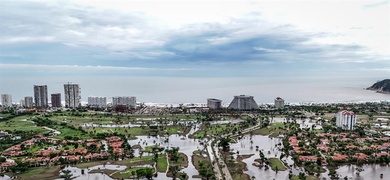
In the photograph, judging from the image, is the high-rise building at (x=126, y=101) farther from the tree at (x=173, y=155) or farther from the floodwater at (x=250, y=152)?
the tree at (x=173, y=155)

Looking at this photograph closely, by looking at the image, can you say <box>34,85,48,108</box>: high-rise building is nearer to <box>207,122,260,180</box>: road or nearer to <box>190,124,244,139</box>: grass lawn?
<box>190,124,244,139</box>: grass lawn

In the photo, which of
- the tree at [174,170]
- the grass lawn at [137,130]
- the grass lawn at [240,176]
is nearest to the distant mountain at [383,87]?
the grass lawn at [137,130]

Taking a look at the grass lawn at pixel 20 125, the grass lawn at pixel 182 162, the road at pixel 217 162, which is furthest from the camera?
the grass lawn at pixel 20 125

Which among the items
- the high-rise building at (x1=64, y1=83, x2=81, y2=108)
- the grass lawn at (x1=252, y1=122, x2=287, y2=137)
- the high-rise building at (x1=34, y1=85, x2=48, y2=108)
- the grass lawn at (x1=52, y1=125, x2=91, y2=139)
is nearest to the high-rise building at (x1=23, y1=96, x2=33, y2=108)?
the high-rise building at (x1=34, y1=85, x2=48, y2=108)

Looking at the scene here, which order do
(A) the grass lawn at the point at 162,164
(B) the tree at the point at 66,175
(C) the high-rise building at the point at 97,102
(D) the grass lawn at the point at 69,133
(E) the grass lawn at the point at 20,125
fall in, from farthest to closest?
(C) the high-rise building at the point at 97,102
(E) the grass lawn at the point at 20,125
(D) the grass lawn at the point at 69,133
(A) the grass lawn at the point at 162,164
(B) the tree at the point at 66,175

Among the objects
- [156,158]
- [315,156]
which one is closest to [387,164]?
[315,156]

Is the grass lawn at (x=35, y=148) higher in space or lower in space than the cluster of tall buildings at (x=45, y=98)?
lower

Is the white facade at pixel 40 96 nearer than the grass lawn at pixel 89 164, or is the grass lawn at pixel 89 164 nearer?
the grass lawn at pixel 89 164

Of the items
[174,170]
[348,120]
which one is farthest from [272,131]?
[174,170]
